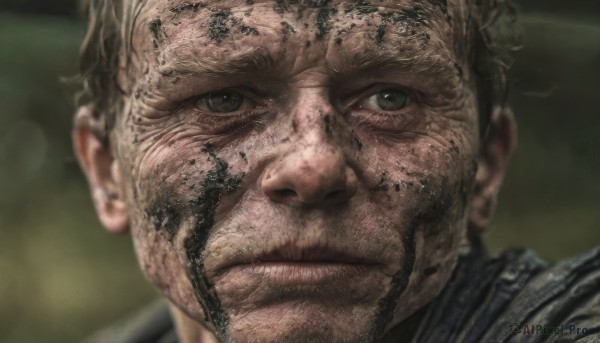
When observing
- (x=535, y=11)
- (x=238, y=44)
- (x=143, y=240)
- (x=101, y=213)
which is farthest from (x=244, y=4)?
(x=535, y=11)

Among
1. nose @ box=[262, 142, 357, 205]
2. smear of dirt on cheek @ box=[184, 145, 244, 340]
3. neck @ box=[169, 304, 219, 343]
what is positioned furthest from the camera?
neck @ box=[169, 304, 219, 343]

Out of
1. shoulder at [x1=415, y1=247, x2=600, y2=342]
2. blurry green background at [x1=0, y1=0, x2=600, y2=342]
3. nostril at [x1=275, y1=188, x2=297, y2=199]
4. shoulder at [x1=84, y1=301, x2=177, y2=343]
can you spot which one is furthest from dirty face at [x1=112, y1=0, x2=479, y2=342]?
blurry green background at [x1=0, y1=0, x2=600, y2=342]

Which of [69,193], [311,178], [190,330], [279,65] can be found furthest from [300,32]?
[69,193]

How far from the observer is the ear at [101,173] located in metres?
2.08

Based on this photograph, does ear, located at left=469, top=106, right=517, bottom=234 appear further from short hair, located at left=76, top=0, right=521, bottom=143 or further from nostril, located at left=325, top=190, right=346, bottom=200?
nostril, located at left=325, top=190, right=346, bottom=200

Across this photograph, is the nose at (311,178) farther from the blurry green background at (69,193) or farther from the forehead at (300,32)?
the blurry green background at (69,193)

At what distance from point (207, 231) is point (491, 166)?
0.71 metres

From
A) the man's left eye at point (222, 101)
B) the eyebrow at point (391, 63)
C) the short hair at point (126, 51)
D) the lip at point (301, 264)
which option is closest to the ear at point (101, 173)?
the short hair at point (126, 51)

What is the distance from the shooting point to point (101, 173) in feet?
7.01

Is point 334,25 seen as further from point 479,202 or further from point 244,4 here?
point 479,202

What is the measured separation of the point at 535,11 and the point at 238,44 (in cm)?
144

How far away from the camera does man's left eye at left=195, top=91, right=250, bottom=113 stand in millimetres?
1752

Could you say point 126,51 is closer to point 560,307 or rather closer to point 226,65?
point 226,65

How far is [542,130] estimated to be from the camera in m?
3.30
